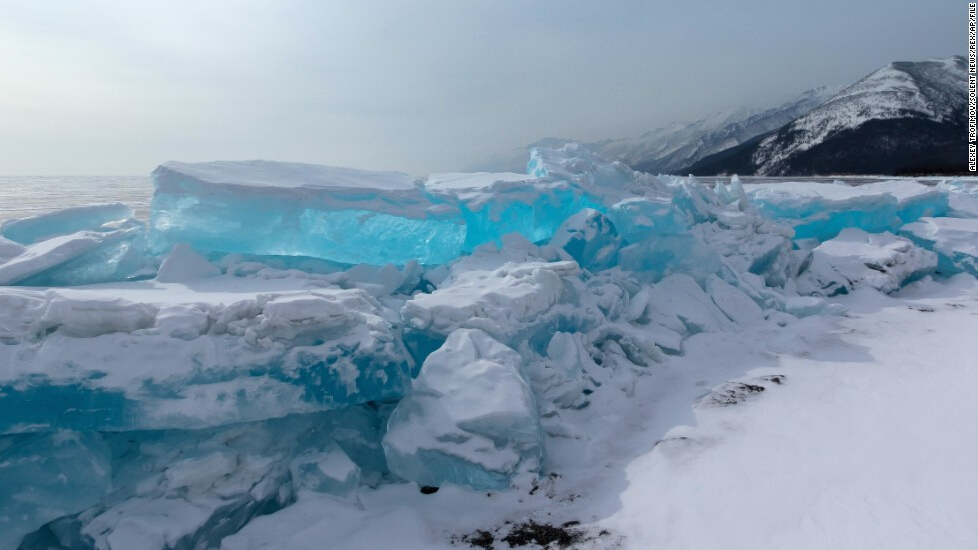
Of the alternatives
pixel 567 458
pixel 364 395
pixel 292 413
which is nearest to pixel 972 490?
pixel 567 458

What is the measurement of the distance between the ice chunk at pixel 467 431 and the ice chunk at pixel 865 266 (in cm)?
592

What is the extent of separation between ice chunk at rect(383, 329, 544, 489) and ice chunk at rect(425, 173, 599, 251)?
346 cm

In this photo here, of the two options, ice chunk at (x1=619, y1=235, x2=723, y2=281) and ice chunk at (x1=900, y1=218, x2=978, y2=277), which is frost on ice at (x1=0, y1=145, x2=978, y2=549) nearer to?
ice chunk at (x1=619, y1=235, x2=723, y2=281)

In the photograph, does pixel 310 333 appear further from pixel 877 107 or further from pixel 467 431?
pixel 877 107

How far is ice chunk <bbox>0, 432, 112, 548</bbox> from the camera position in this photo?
269cm

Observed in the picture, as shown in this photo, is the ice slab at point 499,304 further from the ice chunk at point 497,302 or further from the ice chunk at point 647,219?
the ice chunk at point 647,219

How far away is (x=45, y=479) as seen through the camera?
109 inches

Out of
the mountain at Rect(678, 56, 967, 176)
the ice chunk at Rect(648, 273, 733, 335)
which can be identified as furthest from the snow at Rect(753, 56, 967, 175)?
the ice chunk at Rect(648, 273, 733, 335)

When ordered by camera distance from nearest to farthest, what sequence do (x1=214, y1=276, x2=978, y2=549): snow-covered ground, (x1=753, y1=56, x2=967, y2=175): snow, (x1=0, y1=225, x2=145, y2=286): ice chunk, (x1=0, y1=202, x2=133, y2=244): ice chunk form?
1. (x1=214, y1=276, x2=978, y2=549): snow-covered ground
2. (x1=0, y1=225, x2=145, y2=286): ice chunk
3. (x1=0, y1=202, x2=133, y2=244): ice chunk
4. (x1=753, y1=56, x2=967, y2=175): snow

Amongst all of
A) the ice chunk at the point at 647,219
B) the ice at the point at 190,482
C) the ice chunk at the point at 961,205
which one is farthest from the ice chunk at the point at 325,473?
the ice chunk at the point at 961,205

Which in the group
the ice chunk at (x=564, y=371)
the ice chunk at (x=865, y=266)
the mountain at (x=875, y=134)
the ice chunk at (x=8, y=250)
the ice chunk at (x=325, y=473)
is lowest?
the ice chunk at (x=325, y=473)

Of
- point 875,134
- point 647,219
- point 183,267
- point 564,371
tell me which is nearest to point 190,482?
point 183,267

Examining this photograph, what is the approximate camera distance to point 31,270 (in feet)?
12.1

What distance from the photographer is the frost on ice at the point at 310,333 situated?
9.32 feet
